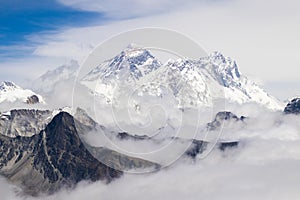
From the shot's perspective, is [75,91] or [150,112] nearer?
[75,91]
